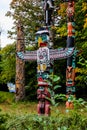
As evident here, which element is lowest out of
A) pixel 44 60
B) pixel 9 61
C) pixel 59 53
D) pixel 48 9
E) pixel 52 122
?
pixel 9 61

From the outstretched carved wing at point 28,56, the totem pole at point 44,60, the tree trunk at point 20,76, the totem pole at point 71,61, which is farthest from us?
the tree trunk at point 20,76

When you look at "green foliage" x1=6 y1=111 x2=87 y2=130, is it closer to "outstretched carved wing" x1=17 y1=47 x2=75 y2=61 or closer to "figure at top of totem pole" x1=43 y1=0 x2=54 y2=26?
"outstretched carved wing" x1=17 y1=47 x2=75 y2=61

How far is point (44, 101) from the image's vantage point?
34.0ft

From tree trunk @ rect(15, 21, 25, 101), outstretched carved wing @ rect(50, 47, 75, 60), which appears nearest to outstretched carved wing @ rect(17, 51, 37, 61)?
outstretched carved wing @ rect(50, 47, 75, 60)

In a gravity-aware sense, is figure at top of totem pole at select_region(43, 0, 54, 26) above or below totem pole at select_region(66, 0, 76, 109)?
above

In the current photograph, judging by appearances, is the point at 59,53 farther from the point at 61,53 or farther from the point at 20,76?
the point at 20,76

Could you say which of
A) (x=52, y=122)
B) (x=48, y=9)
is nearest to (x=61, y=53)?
(x=48, y=9)

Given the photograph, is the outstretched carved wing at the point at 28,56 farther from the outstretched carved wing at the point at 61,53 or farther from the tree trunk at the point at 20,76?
the tree trunk at the point at 20,76

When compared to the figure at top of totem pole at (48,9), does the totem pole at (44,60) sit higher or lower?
lower

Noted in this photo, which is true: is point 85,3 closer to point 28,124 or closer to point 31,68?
point 31,68

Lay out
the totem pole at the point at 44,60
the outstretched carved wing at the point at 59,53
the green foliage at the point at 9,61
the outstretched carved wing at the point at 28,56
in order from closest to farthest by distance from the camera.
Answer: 1. the totem pole at the point at 44,60
2. the outstretched carved wing at the point at 59,53
3. the outstretched carved wing at the point at 28,56
4. the green foliage at the point at 9,61

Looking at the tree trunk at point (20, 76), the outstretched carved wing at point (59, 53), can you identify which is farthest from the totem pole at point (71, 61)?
the tree trunk at point (20, 76)

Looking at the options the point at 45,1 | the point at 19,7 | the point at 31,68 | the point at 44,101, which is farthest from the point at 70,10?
the point at 19,7

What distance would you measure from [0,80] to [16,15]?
4533mm
